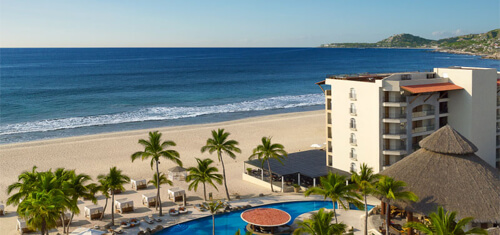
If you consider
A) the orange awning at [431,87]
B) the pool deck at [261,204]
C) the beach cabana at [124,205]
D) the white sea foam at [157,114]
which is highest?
the orange awning at [431,87]

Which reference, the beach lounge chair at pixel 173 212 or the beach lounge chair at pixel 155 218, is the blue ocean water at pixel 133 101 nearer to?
the beach lounge chair at pixel 155 218

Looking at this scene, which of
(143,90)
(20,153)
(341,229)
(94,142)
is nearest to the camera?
(341,229)

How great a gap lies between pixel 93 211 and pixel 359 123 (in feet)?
74.9

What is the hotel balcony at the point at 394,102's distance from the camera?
37.4 metres

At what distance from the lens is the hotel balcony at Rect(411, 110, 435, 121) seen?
38.5 meters

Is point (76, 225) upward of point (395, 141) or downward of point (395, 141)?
downward

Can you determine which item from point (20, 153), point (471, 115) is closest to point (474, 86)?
point (471, 115)

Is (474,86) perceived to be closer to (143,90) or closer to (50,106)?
(50,106)

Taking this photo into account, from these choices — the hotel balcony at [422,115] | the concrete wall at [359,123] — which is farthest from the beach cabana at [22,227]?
the hotel balcony at [422,115]

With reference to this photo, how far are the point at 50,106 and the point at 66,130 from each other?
2718cm

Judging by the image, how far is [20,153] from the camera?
5812cm

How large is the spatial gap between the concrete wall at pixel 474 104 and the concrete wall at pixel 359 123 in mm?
7180

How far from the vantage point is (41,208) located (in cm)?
2516

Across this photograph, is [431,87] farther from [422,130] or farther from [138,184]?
[138,184]
